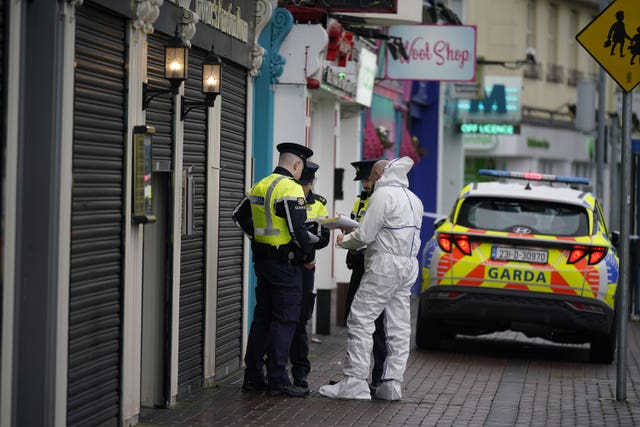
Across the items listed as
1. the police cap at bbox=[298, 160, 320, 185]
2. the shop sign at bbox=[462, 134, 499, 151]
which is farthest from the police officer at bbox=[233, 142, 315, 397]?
the shop sign at bbox=[462, 134, 499, 151]

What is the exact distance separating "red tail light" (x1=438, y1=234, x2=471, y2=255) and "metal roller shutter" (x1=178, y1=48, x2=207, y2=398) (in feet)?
11.9

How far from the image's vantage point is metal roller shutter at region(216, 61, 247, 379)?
13.4m

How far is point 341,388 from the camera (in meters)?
12.3

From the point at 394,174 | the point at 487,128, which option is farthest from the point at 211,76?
the point at 487,128

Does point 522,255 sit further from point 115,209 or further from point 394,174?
point 115,209

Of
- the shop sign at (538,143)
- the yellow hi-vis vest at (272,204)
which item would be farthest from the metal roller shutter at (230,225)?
the shop sign at (538,143)

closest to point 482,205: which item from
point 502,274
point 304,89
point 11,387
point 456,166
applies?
point 502,274

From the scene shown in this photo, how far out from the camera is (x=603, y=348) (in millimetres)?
15914

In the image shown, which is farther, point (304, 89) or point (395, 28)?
point (395, 28)

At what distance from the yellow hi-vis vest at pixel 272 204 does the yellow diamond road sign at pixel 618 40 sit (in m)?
2.60

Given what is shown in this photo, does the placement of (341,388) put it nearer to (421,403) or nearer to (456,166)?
(421,403)

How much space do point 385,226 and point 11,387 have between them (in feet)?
14.9

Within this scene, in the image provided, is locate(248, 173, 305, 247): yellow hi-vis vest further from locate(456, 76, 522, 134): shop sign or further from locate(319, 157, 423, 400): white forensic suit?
locate(456, 76, 522, 134): shop sign

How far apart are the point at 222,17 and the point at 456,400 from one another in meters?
3.55
